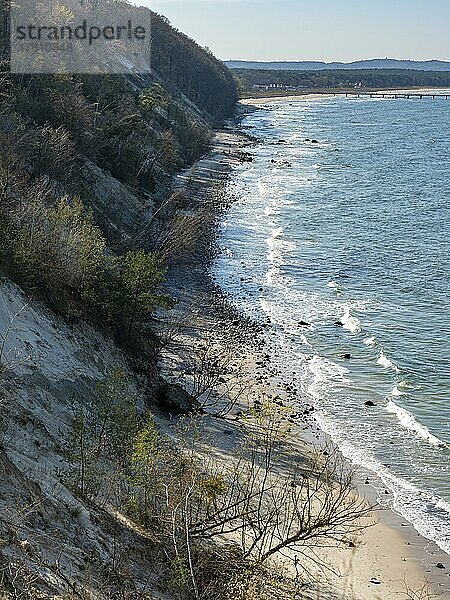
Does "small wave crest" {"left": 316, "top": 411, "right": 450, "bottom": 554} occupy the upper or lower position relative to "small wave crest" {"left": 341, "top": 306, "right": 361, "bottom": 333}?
lower

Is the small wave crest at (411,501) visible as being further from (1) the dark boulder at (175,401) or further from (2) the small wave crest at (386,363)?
(2) the small wave crest at (386,363)

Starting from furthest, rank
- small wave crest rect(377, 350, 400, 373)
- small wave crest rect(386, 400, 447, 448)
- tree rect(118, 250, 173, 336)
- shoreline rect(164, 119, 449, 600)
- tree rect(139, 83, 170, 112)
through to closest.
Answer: tree rect(139, 83, 170, 112) → small wave crest rect(377, 350, 400, 373) → tree rect(118, 250, 173, 336) → small wave crest rect(386, 400, 447, 448) → shoreline rect(164, 119, 449, 600)

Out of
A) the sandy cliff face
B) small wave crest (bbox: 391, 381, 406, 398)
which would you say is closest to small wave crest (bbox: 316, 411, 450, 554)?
small wave crest (bbox: 391, 381, 406, 398)

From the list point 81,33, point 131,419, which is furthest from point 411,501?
point 81,33

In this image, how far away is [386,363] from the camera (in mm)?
29500

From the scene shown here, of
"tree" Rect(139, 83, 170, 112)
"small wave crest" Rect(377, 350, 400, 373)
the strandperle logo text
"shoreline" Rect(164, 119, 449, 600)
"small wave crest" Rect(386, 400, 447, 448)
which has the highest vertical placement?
the strandperle logo text

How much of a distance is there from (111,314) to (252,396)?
19.7 feet

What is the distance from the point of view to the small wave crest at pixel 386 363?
29.0 m

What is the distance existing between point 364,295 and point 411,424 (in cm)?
1463

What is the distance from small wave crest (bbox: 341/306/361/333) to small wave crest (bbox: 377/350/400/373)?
3292 millimetres

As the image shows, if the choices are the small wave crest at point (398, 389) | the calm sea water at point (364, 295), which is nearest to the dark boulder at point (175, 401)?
the calm sea water at point (364, 295)

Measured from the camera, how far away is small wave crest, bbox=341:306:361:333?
33.4 meters

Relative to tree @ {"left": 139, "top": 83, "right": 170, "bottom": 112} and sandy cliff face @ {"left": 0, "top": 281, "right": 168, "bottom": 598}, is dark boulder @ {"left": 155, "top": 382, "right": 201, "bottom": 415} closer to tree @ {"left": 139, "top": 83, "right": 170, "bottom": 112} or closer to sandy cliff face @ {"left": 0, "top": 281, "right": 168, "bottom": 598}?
sandy cliff face @ {"left": 0, "top": 281, "right": 168, "bottom": 598}

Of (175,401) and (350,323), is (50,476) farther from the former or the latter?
(350,323)
